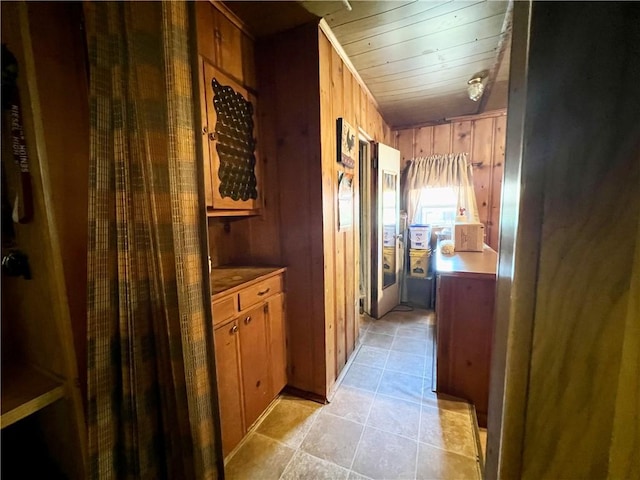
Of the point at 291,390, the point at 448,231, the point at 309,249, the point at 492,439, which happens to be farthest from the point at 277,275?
the point at 448,231

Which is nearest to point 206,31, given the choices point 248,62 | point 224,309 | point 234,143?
point 248,62

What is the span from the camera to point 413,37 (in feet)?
5.79

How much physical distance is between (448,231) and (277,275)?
2552mm

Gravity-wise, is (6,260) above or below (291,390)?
above

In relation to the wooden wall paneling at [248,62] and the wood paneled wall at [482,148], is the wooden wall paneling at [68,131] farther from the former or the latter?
the wood paneled wall at [482,148]

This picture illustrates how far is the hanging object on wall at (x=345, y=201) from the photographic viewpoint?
2010 millimetres

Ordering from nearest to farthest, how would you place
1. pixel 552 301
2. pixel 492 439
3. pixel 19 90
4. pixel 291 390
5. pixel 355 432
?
pixel 552 301, pixel 492 439, pixel 19 90, pixel 355 432, pixel 291 390

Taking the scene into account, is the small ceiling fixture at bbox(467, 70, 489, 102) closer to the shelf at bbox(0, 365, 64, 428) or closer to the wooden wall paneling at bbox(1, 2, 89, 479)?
the wooden wall paneling at bbox(1, 2, 89, 479)

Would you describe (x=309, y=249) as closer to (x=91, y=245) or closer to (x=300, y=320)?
(x=300, y=320)

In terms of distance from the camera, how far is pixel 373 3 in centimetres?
145

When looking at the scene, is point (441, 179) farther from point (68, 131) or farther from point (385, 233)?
point (68, 131)

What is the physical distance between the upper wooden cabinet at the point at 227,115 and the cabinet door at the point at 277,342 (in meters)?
0.62

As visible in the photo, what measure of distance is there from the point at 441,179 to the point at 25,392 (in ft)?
12.9

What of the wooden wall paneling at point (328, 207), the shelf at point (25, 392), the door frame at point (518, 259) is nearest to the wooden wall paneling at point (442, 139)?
the wooden wall paneling at point (328, 207)
